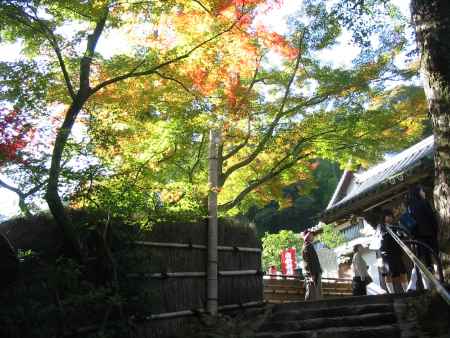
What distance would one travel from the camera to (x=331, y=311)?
771 cm

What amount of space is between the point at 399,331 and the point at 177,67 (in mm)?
6674

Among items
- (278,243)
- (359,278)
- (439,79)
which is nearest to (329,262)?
(278,243)

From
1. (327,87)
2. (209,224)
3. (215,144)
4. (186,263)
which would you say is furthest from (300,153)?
(186,263)

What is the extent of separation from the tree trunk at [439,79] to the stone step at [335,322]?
1.65 m

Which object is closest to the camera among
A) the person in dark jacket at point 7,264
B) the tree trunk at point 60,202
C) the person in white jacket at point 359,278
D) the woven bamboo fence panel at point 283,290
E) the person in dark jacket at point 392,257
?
the person in dark jacket at point 7,264

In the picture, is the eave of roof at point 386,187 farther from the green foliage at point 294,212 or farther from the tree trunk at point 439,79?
the green foliage at point 294,212

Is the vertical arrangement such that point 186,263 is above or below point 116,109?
below

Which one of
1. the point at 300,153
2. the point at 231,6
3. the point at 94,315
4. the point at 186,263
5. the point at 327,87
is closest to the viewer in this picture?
the point at 94,315

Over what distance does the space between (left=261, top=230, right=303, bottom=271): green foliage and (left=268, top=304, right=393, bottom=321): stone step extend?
18.5 m

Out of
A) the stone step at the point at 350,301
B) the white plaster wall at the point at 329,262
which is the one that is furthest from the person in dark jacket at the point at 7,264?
the white plaster wall at the point at 329,262

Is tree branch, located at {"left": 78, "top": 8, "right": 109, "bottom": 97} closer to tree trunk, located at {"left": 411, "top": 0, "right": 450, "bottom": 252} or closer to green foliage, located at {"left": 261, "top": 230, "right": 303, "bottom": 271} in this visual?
tree trunk, located at {"left": 411, "top": 0, "right": 450, "bottom": 252}

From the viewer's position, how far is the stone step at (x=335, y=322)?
6973 millimetres

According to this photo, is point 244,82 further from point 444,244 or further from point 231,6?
point 444,244

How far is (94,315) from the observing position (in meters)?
7.08
